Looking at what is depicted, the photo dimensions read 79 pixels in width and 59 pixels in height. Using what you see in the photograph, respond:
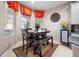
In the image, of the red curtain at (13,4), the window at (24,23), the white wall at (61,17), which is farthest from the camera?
the window at (24,23)

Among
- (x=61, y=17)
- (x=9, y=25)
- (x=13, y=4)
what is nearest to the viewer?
(x=61, y=17)

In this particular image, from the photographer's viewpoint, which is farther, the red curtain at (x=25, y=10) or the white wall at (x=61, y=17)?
the red curtain at (x=25, y=10)

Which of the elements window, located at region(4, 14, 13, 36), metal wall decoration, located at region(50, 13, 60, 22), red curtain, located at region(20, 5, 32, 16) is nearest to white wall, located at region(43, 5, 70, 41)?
metal wall decoration, located at region(50, 13, 60, 22)

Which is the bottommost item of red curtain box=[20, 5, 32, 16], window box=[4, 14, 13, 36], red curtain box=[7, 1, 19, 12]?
window box=[4, 14, 13, 36]

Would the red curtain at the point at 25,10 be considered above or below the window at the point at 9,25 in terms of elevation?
above

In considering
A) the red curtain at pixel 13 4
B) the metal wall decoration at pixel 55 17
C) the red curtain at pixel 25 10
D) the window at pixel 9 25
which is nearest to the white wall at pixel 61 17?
the metal wall decoration at pixel 55 17

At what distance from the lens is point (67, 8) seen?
2.40 metres

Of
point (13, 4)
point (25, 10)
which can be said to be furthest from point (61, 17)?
point (13, 4)

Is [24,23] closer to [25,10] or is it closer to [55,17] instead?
[25,10]

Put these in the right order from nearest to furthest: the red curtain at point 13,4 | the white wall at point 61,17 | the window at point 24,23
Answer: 1. the white wall at point 61,17
2. the red curtain at point 13,4
3. the window at point 24,23

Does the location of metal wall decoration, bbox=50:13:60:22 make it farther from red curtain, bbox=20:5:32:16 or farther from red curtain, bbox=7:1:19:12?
red curtain, bbox=7:1:19:12

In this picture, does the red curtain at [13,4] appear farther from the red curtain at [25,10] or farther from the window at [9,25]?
the window at [9,25]

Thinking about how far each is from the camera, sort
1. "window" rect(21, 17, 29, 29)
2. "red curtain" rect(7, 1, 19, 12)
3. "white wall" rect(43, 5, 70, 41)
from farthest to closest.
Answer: "window" rect(21, 17, 29, 29) → "red curtain" rect(7, 1, 19, 12) → "white wall" rect(43, 5, 70, 41)

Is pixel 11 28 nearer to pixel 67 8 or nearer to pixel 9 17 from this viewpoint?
pixel 9 17
